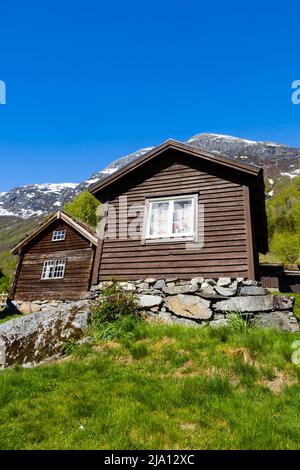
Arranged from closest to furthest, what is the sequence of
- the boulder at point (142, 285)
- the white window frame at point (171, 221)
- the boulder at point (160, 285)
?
1. the boulder at point (160, 285)
2. the boulder at point (142, 285)
3. the white window frame at point (171, 221)

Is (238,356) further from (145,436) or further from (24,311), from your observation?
(24,311)

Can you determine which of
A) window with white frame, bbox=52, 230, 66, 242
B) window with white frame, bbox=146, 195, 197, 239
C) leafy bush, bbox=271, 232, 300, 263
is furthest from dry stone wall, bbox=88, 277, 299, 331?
leafy bush, bbox=271, 232, 300, 263

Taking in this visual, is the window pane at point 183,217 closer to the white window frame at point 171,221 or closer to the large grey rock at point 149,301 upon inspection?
the white window frame at point 171,221

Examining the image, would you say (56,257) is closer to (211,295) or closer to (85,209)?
(211,295)

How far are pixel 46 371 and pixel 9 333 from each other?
2.63 m

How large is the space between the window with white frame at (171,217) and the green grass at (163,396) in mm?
4190

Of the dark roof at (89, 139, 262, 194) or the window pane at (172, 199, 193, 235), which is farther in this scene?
the window pane at (172, 199, 193, 235)

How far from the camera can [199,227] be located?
11344mm

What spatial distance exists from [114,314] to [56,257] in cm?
1461

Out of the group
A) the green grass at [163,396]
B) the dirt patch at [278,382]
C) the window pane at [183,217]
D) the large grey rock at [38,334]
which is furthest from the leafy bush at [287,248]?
the dirt patch at [278,382]

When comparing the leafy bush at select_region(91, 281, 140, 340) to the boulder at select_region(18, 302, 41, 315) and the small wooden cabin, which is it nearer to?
the small wooden cabin

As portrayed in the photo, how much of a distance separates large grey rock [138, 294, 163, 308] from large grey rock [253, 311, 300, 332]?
303 centimetres

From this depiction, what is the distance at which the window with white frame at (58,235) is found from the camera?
23648 millimetres

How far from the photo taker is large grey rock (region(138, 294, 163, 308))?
10367 millimetres
